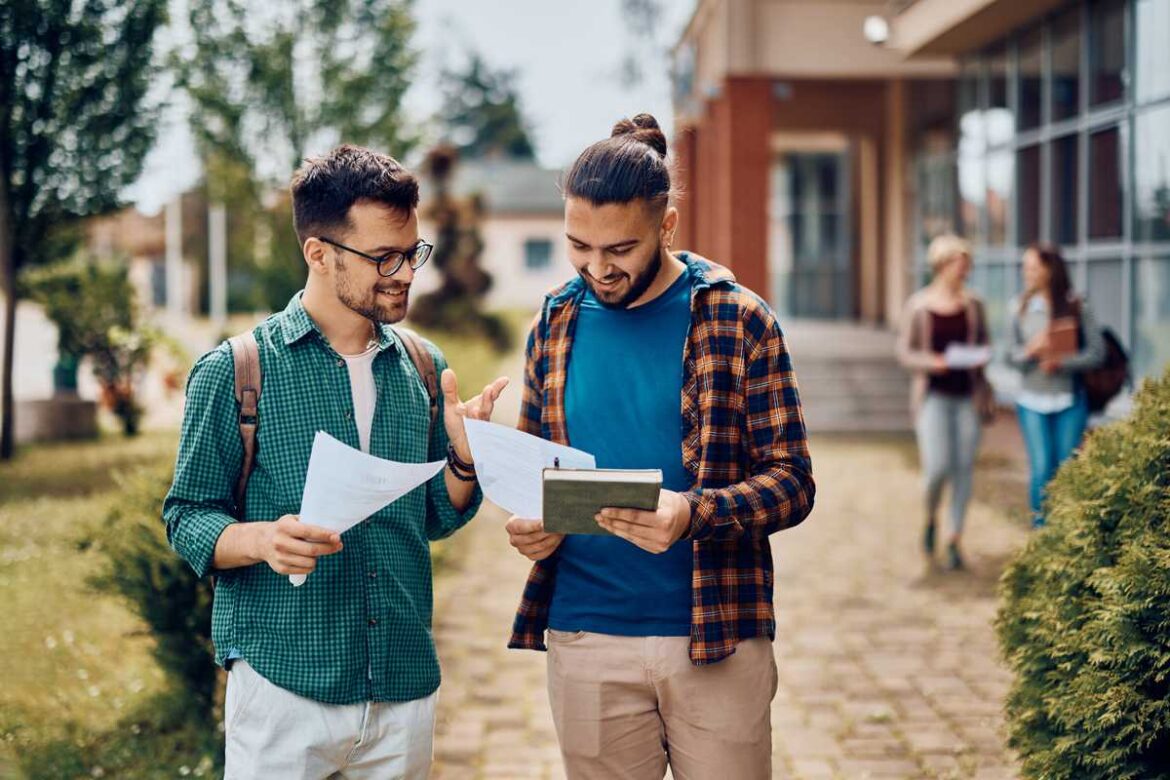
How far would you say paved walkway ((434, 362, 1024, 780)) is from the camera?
5.46 meters

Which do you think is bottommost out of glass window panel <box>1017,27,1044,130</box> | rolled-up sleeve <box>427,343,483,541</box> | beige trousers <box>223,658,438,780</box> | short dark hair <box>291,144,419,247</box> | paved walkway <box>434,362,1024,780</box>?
paved walkway <box>434,362,1024,780</box>

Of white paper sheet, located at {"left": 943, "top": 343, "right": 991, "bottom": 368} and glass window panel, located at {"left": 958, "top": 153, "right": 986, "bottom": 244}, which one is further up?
glass window panel, located at {"left": 958, "top": 153, "right": 986, "bottom": 244}

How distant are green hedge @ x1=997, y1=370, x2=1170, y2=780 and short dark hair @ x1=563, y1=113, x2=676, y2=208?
1584 millimetres

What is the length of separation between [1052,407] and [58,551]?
22.4 feet

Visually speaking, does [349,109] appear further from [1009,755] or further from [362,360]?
[362,360]

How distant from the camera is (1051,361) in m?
8.10

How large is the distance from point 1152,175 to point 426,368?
9671mm

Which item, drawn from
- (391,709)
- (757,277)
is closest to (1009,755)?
(391,709)

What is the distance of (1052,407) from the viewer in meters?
8.20

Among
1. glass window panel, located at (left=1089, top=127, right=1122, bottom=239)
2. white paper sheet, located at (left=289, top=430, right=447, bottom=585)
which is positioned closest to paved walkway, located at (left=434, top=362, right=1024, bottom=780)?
white paper sheet, located at (left=289, top=430, right=447, bottom=585)

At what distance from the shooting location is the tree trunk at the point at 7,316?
14.5 m

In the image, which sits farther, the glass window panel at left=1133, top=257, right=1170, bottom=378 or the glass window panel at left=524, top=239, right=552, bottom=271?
the glass window panel at left=524, top=239, right=552, bottom=271

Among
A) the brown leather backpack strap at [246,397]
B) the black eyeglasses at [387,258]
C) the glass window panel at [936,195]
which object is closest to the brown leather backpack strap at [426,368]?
the black eyeglasses at [387,258]

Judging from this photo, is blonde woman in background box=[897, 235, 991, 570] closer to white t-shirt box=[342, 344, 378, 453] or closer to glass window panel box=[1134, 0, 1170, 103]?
glass window panel box=[1134, 0, 1170, 103]
